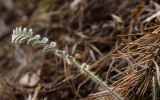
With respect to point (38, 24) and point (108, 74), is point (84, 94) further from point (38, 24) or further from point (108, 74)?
point (38, 24)

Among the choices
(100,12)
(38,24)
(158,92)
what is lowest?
(158,92)

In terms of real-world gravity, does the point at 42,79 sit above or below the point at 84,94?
above

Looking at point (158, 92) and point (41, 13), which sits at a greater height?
point (41, 13)

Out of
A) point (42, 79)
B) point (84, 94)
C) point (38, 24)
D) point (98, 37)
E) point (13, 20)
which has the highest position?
point (13, 20)

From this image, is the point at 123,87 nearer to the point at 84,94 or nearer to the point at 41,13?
the point at 84,94

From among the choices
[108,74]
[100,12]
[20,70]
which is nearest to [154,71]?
[108,74]

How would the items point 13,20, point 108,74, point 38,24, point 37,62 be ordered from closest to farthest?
point 108,74 → point 37,62 → point 38,24 → point 13,20

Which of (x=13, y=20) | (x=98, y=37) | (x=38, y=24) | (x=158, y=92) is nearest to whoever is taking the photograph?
(x=158, y=92)

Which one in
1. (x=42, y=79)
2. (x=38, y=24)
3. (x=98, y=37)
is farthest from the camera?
(x=38, y=24)

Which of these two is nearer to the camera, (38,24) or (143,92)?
(143,92)

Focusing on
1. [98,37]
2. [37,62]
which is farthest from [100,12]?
[37,62]
